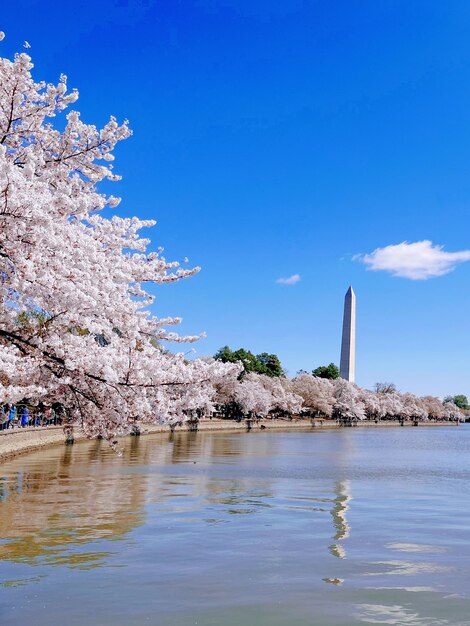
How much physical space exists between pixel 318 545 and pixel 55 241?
952cm

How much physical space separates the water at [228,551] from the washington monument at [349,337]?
286 feet

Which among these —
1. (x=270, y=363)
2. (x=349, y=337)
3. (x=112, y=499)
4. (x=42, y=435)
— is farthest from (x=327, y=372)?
(x=112, y=499)

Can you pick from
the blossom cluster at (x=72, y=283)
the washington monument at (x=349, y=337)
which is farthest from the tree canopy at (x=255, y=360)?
the blossom cluster at (x=72, y=283)

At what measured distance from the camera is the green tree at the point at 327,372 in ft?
496

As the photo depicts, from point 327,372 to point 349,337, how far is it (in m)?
37.2

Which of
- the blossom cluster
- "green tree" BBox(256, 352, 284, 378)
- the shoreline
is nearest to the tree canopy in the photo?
"green tree" BBox(256, 352, 284, 378)

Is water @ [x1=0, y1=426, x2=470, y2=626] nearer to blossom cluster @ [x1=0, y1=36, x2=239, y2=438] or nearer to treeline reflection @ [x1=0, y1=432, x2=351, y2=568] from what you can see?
treeline reflection @ [x1=0, y1=432, x2=351, y2=568]

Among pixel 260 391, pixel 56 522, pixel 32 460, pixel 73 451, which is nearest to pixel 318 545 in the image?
pixel 56 522

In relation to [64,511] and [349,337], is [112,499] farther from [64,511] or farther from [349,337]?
[349,337]

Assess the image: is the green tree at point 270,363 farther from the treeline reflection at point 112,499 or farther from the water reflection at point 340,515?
the water reflection at point 340,515

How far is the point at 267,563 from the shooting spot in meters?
12.6

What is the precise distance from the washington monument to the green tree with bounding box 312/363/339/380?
86.0ft

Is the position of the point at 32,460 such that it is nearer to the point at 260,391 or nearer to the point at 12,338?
the point at 12,338

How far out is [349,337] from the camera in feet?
379
